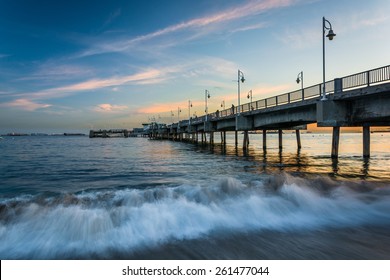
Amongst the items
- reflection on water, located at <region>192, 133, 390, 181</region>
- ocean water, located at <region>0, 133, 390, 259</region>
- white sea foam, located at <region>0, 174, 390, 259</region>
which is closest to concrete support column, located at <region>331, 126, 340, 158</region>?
reflection on water, located at <region>192, 133, 390, 181</region>

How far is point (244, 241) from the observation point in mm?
7992

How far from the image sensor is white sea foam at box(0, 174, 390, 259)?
7.79 m

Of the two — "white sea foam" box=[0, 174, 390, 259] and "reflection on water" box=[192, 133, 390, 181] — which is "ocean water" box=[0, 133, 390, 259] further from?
"reflection on water" box=[192, 133, 390, 181]

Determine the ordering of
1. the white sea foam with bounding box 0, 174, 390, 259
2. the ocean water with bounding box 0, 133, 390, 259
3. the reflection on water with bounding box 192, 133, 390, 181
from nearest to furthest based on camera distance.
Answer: the ocean water with bounding box 0, 133, 390, 259 < the white sea foam with bounding box 0, 174, 390, 259 < the reflection on water with bounding box 192, 133, 390, 181

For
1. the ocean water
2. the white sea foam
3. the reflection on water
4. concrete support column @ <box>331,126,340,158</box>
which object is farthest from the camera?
concrete support column @ <box>331,126,340,158</box>

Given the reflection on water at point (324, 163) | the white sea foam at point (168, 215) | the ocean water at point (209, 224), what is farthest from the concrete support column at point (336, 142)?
the white sea foam at point (168, 215)

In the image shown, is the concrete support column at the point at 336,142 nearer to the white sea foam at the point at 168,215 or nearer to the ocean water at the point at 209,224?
the ocean water at the point at 209,224

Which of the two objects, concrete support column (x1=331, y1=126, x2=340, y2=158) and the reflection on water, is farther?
concrete support column (x1=331, y1=126, x2=340, y2=158)

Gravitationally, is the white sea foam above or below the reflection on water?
above

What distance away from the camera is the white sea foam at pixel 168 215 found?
779 cm

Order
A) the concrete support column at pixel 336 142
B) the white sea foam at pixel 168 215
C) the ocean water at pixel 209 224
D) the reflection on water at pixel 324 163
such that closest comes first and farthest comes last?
the ocean water at pixel 209 224
the white sea foam at pixel 168 215
the reflection on water at pixel 324 163
the concrete support column at pixel 336 142

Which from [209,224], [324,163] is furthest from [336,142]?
[209,224]

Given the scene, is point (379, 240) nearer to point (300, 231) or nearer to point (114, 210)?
point (300, 231)

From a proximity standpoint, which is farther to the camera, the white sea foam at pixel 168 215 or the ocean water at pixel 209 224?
the white sea foam at pixel 168 215
